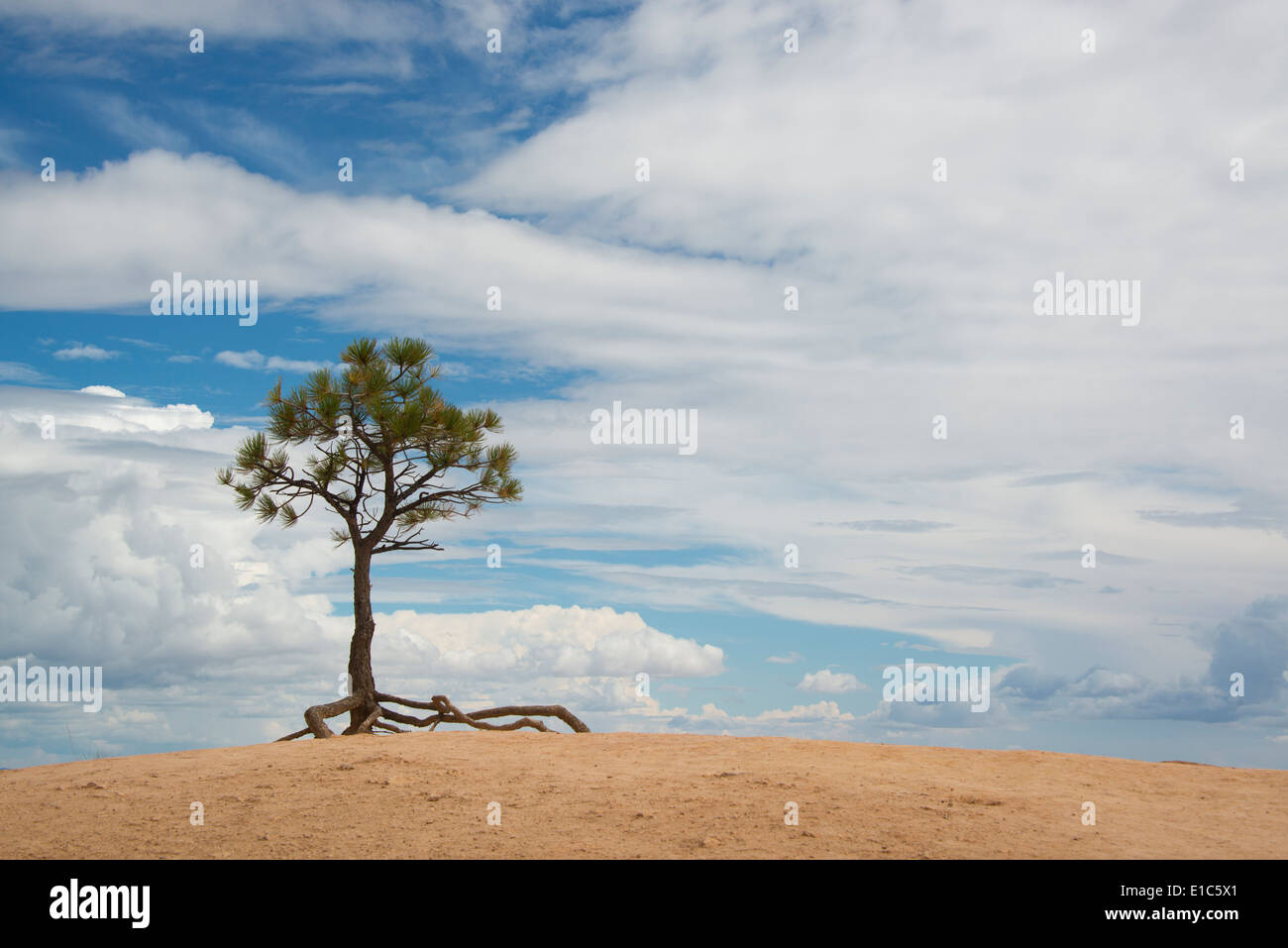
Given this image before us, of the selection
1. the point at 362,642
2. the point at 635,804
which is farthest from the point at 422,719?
the point at 635,804

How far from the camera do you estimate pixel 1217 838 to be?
376 inches

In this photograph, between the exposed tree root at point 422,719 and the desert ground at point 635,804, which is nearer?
the desert ground at point 635,804

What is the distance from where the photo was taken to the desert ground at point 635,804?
918cm

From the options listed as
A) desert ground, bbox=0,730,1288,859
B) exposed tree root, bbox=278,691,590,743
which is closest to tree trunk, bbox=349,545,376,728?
exposed tree root, bbox=278,691,590,743

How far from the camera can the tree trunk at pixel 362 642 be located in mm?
18078

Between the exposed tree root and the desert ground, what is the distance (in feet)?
11.3

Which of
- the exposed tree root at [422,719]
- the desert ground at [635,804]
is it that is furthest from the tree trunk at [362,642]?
the desert ground at [635,804]

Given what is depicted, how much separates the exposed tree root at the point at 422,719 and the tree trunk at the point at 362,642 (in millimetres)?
79

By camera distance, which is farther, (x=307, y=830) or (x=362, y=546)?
(x=362, y=546)

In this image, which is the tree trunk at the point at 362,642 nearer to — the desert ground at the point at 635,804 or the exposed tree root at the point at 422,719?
the exposed tree root at the point at 422,719

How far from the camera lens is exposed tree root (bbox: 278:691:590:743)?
17500mm
